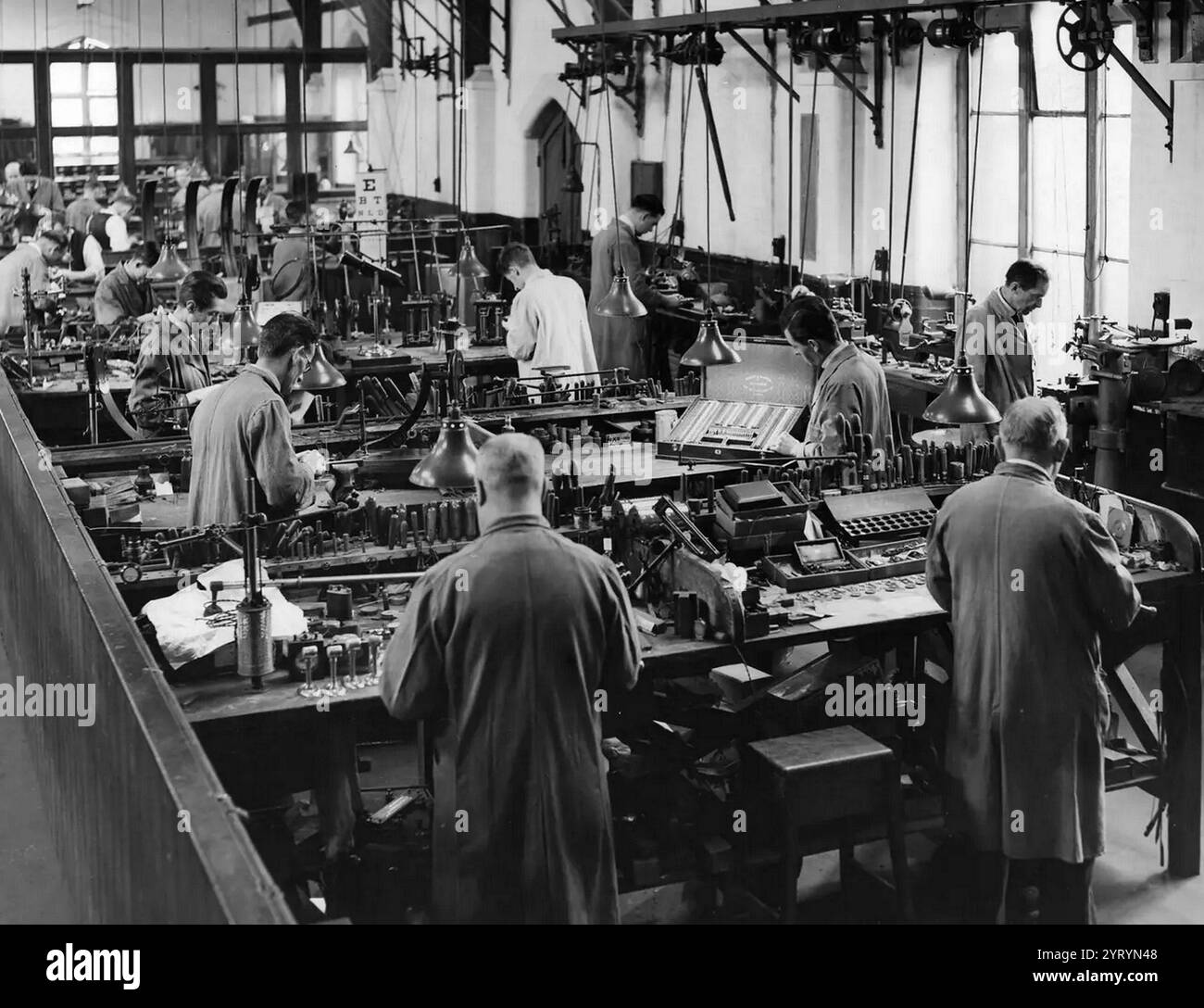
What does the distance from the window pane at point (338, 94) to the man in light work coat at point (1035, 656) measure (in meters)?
18.5

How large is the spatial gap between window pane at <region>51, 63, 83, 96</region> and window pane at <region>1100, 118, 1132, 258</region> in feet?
51.2

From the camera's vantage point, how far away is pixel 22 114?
21000 millimetres

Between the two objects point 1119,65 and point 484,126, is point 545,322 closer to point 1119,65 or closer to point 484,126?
point 1119,65

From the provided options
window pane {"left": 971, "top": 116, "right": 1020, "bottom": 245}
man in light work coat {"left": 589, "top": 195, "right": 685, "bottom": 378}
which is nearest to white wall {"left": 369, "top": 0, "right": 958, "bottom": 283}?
window pane {"left": 971, "top": 116, "right": 1020, "bottom": 245}

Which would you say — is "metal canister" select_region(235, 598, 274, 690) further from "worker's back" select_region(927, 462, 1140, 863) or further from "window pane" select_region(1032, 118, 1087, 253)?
"window pane" select_region(1032, 118, 1087, 253)

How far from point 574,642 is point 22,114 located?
19406mm

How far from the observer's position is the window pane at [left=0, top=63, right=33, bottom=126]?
20.9m

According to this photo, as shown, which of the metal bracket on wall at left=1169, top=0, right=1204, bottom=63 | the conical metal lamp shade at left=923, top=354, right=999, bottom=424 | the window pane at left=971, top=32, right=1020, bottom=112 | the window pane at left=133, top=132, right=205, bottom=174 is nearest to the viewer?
the conical metal lamp shade at left=923, top=354, right=999, bottom=424

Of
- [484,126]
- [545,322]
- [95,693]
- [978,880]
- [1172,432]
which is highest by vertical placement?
[484,126]

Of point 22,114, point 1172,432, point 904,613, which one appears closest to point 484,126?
point 22,114

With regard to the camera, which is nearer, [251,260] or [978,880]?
[978,880]

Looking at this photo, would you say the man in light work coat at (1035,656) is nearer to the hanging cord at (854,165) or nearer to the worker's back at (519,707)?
the worker's back at (519,707)

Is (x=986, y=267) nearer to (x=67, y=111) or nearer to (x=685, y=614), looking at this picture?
(x=685, y=614)

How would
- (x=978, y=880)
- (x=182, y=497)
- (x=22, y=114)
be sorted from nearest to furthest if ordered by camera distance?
(x=978, y=880) → (x=182, y=497) → (x=22, y=114)
